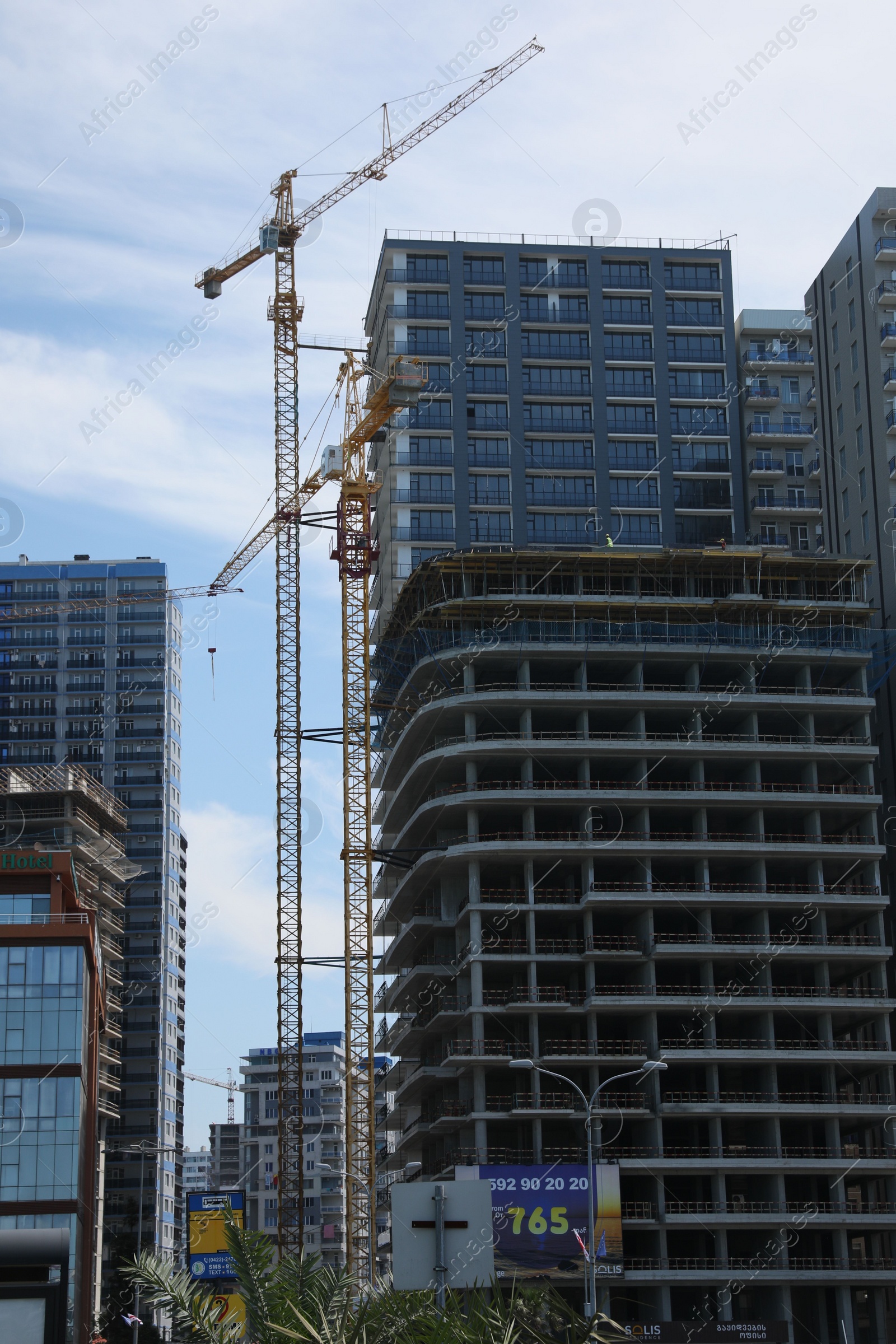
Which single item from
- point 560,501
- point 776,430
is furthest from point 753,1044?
point 776,430

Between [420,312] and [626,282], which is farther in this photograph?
[626,282]

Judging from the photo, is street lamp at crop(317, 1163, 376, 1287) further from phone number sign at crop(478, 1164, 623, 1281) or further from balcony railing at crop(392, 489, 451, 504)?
balcony railing at crop(392, 489, 451, 504)

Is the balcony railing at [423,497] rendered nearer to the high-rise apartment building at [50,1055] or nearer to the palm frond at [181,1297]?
the high-rise apartment building at [50,1055]

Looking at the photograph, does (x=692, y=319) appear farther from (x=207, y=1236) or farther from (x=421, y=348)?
(x=207, y=1236)

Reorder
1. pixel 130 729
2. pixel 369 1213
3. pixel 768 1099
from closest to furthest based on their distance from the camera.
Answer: pixel 768 1099 < pixel 369 1213 < pixel 130 729

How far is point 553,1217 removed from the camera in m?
87.2

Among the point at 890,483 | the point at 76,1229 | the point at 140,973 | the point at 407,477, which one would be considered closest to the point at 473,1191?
the point at 76,1229

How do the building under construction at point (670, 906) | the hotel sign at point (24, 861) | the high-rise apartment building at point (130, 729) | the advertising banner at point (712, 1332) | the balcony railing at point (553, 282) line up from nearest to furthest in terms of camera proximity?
the advertising banner at point (712, 1332) < the building under construction at point (670, 906) < the hotel sign at point (24, 861) < the balcony railing at point (553, 282) < the high-rise apartment building at point (130, 729)

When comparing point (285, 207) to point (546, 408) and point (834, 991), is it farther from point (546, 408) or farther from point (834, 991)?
point (834, 991)

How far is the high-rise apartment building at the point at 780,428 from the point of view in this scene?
456ft

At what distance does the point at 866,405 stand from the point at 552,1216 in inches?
2472

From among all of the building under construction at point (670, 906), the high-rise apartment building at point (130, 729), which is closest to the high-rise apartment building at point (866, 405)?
the building under construction at point (670, 906)

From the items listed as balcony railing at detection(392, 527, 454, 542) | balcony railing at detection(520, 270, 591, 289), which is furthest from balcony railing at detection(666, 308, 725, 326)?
balcony railing at detection(392, 527, 454, 542)

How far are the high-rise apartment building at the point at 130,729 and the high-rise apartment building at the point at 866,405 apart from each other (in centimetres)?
7573
